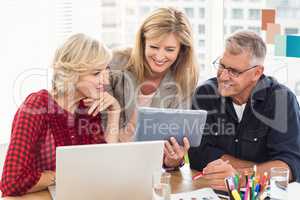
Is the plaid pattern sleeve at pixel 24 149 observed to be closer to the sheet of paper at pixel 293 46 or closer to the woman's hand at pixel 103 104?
the woman's hand at pixel 103 104

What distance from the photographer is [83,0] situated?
305 cm

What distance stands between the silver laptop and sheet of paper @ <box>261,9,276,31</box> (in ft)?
5.61

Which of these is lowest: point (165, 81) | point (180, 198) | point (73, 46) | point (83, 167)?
point (180, 198)

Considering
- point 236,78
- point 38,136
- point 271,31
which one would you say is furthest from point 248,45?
point 38,136

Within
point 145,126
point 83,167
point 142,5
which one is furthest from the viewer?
point 142,5

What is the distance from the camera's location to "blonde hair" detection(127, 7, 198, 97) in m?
2.33

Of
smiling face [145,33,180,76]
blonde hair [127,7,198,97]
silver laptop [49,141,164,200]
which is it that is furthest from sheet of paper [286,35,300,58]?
silver laptop [49,141,164,200]

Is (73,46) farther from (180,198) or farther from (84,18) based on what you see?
(84,18)

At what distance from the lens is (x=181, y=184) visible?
1.90 meters

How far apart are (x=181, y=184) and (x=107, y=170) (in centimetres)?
42

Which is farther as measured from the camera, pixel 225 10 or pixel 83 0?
pixel 225 10

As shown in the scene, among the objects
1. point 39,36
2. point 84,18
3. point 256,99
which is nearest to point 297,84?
point 256,99

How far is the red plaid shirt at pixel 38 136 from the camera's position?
5.89ft

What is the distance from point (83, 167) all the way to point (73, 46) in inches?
26.8
